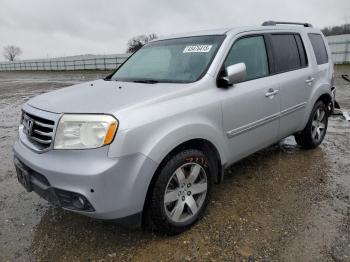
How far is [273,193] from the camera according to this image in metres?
3.76

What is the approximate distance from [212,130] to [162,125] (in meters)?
0.61

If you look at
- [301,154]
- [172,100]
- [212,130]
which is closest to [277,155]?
[301,154]

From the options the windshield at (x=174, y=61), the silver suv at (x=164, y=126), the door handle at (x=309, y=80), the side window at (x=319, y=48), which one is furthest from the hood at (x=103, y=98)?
the side window at (x=319, y=48)

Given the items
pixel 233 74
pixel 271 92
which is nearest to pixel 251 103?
pixel 271 92

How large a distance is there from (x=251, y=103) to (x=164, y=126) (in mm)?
1257

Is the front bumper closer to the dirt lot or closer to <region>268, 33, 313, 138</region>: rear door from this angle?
the dirt lot

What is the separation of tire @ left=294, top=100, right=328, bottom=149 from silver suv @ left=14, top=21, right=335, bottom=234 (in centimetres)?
58

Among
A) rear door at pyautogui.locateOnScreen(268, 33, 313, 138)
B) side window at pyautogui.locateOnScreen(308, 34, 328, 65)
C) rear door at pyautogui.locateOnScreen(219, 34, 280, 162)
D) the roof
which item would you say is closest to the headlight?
rear door at pyautogui.locateOnScreen(219, 34, 280, 162)

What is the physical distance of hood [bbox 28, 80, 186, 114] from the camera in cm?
264

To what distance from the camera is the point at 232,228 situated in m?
3.07

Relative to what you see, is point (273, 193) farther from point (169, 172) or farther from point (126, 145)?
point (126, 145)

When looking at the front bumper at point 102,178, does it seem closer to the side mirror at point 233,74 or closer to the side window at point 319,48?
the side mirror at point 233,74

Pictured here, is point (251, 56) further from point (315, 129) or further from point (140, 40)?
point (140, 40)

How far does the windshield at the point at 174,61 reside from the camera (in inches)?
132
